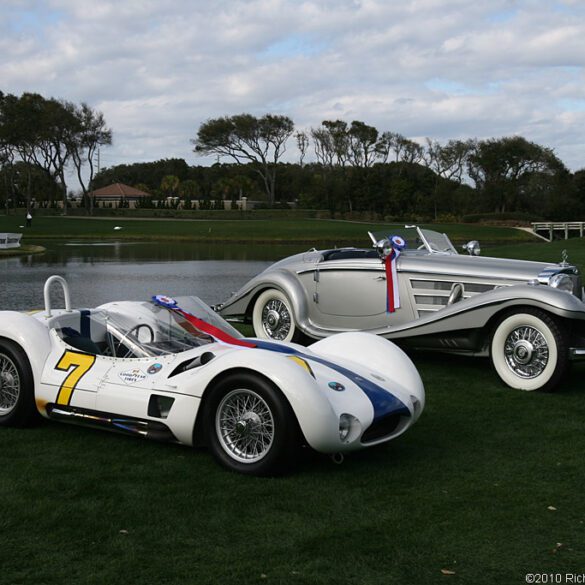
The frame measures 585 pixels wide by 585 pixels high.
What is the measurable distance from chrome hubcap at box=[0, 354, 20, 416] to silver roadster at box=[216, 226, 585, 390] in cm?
430

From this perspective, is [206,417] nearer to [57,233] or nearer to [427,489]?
[427,489]

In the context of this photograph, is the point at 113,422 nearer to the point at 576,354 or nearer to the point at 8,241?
the point at 576,354

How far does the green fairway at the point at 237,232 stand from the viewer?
5531 centimetres

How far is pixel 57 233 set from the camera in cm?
5806

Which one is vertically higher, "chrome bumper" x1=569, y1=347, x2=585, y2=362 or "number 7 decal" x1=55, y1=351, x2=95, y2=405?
"number 7 decal" x1=55, y1=351, x2=95, y2=405

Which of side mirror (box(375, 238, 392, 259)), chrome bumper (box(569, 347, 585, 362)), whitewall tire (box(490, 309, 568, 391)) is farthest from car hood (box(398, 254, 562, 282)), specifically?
chrome bumper (box(569, 347, 585, 362))

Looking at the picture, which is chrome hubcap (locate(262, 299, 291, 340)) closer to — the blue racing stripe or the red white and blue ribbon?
the red white and blue ribbon

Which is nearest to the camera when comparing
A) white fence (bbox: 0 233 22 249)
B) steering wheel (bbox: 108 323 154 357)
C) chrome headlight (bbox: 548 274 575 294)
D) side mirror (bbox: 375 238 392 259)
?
steering wheel (bbox: 108 323 154 357)

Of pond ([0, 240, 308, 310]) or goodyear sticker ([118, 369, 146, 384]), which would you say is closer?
goodyear sticker ([118, 369, 146, 384])

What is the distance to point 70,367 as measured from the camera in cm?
609

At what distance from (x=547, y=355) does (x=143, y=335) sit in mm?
4181

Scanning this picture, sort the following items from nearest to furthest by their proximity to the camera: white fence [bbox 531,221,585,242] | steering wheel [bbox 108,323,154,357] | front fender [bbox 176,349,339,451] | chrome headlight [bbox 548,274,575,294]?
front fender [bbox 176,349,339,451] < steering wheel [bbox 108,323,154,357] < chrome headlight [bbox 548,274,575,294] < white fence [bbox 531,221,585,242]

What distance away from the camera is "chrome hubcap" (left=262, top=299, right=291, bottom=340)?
1041 cm

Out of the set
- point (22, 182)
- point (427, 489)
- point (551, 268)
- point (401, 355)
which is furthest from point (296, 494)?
point (22, 182)
